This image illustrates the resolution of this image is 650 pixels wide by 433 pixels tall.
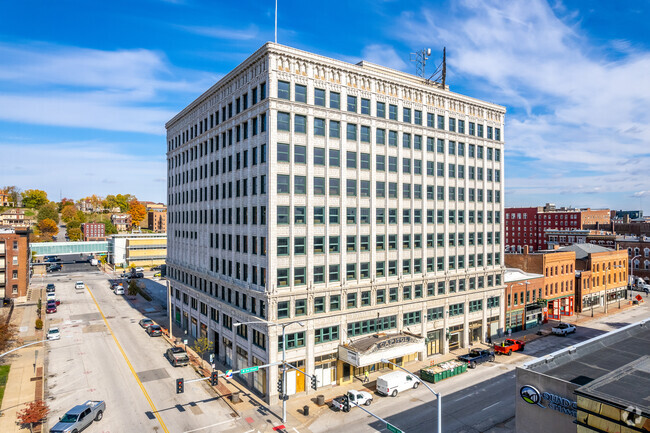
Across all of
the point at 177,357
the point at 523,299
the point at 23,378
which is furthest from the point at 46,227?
the point at 523,299

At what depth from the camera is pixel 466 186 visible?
54.2 m

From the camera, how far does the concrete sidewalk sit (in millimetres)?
32812

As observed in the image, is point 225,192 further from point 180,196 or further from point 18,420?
point 18,420

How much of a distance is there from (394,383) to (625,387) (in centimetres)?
2064

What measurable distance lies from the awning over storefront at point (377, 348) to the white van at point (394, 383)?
1.79m

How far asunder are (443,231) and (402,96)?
58.0 feet

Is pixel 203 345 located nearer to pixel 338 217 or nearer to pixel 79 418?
pixel 79 418

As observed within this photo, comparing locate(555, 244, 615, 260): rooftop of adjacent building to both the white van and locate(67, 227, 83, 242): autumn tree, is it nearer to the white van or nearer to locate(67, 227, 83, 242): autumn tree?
the white van

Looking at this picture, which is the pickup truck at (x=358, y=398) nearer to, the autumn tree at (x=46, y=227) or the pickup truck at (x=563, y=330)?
the pickup truck at (x=563, y=330)

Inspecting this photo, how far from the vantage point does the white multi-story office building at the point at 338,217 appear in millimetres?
38406

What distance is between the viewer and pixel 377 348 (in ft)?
129

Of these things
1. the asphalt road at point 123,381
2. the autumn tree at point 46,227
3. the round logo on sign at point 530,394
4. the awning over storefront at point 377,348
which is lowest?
the asphalt road at point 123,381

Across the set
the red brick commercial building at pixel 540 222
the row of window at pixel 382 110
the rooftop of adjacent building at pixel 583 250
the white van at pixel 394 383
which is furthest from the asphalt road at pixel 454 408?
the red brick commercial building at pixel 540 222

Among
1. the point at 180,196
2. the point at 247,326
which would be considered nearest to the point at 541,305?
the point at 247,326
